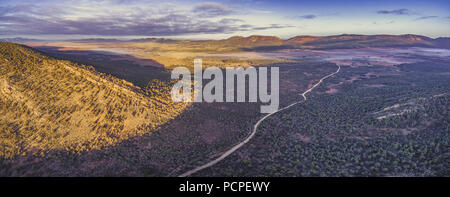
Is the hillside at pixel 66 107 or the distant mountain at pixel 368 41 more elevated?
the distant mountain at pixel 368 41

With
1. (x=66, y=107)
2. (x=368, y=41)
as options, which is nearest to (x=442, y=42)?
(x=368, y=41)

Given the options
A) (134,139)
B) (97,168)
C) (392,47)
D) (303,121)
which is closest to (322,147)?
(303,121)

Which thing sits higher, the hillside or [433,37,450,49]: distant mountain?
[433,37,450,49]: distant mountain

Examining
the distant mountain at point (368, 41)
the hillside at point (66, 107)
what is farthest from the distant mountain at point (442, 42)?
the hillside at point (66, 107)

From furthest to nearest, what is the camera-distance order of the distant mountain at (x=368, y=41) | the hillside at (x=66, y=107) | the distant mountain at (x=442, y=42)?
the distant mountain at (x=442, y=42), the distant mountain at (x=368, y=41), the hillside at (x=66, y=107)

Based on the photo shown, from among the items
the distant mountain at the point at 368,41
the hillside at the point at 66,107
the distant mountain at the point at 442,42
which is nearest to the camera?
the hillside at the point at 66,107

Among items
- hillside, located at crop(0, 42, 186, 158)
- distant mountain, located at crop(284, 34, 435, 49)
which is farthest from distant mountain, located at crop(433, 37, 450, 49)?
hillside, located at crop(0, 42, 186, 158)

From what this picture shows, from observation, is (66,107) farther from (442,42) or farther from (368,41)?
(442,42)

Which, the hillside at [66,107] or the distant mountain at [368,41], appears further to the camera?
the distant mountain at [368,41]

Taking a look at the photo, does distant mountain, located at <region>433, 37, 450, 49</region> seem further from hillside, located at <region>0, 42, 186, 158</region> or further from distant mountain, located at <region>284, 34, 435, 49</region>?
hillside, located at <region>0, 42, 186, 158</region>

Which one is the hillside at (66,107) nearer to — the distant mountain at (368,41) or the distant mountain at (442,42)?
the distant mountain at (368,41)
